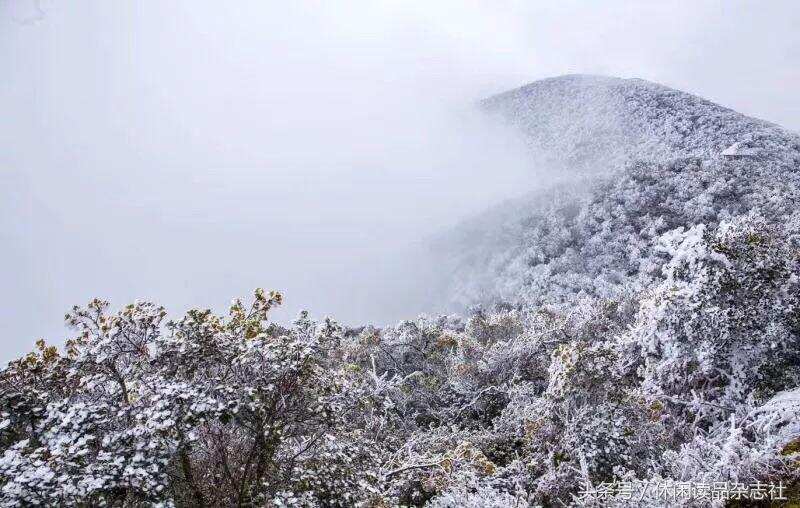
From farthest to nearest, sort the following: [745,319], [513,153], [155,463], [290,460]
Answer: [513,153] → [745,319] → [290,460] → [155,463]

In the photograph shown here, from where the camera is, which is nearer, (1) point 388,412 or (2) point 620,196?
(1) point 388,412

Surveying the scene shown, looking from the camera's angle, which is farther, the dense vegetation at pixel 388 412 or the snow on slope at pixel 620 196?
the snow on slope at pixel 620 196

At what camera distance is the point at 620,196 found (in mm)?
50219

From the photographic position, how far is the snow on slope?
41938 mm

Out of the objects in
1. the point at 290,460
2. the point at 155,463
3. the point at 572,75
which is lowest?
the point at 290,460

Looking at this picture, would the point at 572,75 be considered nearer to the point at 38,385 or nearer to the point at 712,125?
the point at 712,125

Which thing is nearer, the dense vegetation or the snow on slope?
the dense vegetation

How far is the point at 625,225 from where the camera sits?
46.3 m

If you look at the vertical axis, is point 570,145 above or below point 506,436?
above

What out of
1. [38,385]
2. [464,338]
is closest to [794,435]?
[38,385]

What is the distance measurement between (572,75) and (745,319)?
9318 centimetres

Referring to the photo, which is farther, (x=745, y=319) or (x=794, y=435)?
(x=745, y=319)

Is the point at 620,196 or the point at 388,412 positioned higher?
the point at 620,196

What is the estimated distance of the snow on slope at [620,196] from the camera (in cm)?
4194
